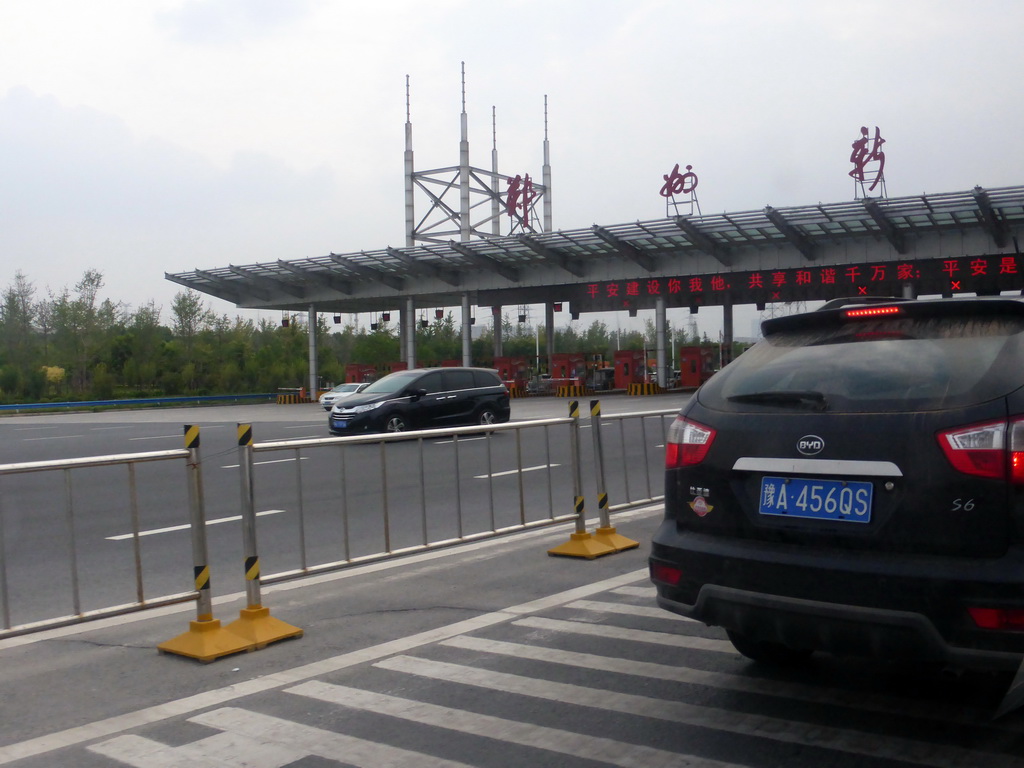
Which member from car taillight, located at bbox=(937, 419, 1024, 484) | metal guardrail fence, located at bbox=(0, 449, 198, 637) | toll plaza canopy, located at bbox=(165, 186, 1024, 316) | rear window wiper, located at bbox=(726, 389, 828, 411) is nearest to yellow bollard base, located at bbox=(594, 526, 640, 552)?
metal guardrail fence, located at bbox=(0, 449, 198, 637)

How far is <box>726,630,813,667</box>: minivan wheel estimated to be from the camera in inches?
186

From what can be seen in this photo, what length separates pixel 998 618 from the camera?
3205 mm

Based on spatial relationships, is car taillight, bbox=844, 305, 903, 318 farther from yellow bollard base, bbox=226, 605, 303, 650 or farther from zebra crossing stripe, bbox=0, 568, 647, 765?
yellow bollard base, bbox=226, 605, 303, 650

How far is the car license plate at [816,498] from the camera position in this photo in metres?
3.52

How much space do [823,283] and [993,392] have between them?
38049 mm

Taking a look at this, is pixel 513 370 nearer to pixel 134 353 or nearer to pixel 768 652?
pixel 134 353

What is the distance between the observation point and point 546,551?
8102 mm

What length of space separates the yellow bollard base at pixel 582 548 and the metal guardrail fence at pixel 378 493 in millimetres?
143

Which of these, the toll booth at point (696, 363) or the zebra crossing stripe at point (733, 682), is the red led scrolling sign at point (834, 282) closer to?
the toll booth at point (696, 363)

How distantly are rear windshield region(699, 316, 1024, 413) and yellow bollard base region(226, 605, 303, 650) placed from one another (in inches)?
116

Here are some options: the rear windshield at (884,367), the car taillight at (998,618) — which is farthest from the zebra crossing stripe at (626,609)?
the car taillight at (998,618)

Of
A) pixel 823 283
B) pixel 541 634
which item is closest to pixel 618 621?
pixel 541 634

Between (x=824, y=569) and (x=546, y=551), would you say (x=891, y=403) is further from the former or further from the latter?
(x=546, y=551)

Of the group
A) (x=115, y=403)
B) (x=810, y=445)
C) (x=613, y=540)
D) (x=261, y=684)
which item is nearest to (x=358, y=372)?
(x=115, y=403)
